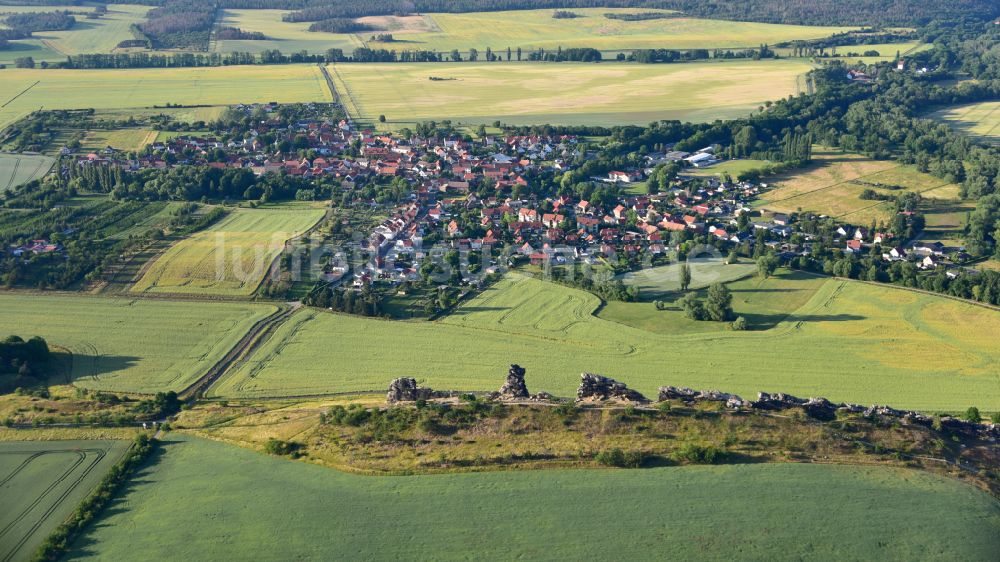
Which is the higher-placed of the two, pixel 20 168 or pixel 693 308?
pixel 20 168

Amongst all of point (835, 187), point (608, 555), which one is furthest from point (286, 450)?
point (835, 187)

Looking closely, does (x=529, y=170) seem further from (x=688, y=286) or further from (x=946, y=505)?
(x=946, y=505)

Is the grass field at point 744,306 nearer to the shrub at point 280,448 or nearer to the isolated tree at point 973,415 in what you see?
the isolated tree at point 973,415

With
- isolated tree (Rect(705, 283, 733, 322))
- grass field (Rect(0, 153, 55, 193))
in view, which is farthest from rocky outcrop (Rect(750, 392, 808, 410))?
grass field (Rect(0, 153, 55, 193))

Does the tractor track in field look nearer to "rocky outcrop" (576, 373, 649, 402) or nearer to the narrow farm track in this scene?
the narrow farm track

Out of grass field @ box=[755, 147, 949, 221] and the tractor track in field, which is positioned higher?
grass field @ box=[755, 147, 949, 221]

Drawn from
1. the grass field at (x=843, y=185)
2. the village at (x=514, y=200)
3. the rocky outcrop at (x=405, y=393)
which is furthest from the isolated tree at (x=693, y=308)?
the grass field at (x=843, y=185)

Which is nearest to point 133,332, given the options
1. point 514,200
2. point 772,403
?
point 514,200

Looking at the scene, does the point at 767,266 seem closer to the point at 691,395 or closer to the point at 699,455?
the point at 691,395
